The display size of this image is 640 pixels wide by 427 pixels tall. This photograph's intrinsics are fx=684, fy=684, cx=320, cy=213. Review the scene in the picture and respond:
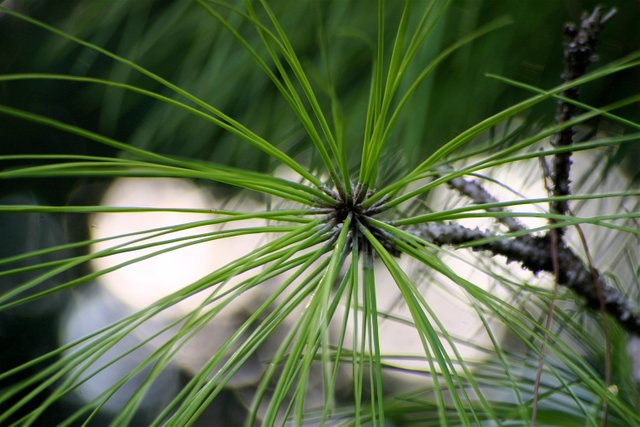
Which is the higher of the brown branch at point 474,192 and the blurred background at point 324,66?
the blurred background at point 324,66

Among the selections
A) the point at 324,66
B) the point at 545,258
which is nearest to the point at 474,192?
the point at 545,258

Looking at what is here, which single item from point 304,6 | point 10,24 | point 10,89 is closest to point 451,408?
point 304,6

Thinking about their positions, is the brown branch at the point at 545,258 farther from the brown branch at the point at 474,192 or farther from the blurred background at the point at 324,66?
the blurred background at the point at 324,66

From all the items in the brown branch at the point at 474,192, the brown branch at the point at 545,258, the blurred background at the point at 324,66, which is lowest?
the brown branch at the point at 545,258

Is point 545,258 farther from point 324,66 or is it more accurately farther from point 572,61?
point 324,66

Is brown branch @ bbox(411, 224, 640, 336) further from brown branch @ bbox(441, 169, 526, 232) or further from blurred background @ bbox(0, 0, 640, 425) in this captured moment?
blurred background @ bbox(0, 0, 640, 425)

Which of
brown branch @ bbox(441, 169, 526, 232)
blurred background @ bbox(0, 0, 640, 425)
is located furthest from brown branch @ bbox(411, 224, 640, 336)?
blurred background @ bbox(0, 0, 640, 425)

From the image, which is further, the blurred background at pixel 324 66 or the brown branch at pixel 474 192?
the blurred background at pixel 324 66

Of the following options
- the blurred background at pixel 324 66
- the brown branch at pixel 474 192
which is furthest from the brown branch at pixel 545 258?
the blurred background at pixel 324 66

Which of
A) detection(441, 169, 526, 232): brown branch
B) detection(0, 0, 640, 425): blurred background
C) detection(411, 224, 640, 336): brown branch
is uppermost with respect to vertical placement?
detection(0, 0, 640, 425): blurred background

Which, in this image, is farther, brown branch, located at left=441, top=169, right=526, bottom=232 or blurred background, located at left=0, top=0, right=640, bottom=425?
blurred background, located at left=0, top=0, right=640, bottom=425

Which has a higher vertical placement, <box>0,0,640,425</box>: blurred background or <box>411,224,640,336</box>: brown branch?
<box>0,0,640,425</box>: blurred background
